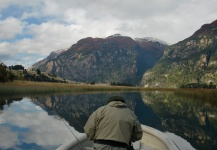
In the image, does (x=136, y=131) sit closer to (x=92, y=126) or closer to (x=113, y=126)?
(x=113, y=126)

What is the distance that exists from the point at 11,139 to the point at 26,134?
2.23m

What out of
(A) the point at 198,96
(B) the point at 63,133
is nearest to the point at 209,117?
(B) the point at 63,133

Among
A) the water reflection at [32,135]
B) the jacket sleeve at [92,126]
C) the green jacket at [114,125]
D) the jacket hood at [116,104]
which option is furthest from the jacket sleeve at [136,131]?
the water reflection at [32,135]

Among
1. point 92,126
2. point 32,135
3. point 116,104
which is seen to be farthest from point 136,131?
point 32,135

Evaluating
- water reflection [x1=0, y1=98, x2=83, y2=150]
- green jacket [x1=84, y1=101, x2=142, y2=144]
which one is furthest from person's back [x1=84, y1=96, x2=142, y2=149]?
water reflection [x1=0, y1=98, x2=83, y2=150]

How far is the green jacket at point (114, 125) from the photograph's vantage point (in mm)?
6551

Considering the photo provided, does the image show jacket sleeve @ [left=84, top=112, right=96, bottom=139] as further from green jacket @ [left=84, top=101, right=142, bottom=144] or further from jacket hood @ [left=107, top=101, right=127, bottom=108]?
jacket hood @ [left=107, top=101, right=127, bottom=108]

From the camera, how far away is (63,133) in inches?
888

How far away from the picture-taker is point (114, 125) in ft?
21.5

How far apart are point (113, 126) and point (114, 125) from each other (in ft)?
0.11

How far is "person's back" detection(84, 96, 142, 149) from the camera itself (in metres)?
6.55

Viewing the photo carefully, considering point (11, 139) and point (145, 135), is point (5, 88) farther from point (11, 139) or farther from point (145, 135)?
point (145, 135)

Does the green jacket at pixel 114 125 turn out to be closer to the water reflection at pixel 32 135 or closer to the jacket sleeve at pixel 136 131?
the jacket sleeve at pixel 136 131

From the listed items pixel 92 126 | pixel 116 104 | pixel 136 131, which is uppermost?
pixel 116 104
